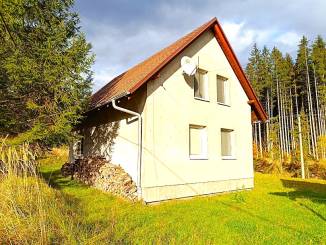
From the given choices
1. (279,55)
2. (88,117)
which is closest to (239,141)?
(88,117)

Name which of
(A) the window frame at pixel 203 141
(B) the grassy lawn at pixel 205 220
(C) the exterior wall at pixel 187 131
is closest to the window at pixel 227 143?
(C) the exterior wall at pixel 187 131

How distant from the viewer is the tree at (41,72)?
37.2 feet

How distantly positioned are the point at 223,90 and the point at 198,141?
3313 mm

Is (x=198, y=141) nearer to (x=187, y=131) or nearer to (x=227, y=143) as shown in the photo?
(x=187, y=131)

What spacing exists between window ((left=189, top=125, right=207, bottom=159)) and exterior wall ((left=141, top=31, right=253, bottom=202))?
23 centimetres

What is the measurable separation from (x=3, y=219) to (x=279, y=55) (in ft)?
200

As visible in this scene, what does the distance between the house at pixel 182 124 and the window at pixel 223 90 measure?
5cm

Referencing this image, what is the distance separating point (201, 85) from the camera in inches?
550

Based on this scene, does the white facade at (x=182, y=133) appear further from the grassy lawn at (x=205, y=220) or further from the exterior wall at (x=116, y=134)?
the grassy lawn at (x=205, y=220)

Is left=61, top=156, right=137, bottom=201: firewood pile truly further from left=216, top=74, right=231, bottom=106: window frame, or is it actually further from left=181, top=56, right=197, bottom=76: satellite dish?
left=216, top=74, right=231, bottom=106: window frame

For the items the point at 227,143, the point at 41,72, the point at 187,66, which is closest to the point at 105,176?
the point at 41,72

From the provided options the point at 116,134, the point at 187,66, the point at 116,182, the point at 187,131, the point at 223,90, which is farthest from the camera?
the point at 223,90

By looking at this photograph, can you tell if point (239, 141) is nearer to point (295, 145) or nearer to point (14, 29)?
point (14, 29)

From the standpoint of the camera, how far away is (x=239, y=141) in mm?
15461
